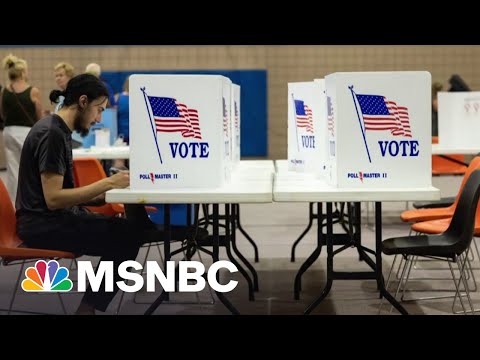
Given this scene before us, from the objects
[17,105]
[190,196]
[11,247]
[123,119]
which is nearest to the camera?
[190,196]

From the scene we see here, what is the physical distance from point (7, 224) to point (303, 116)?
1654mm

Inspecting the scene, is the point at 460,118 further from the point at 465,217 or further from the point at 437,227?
the point at 465,217

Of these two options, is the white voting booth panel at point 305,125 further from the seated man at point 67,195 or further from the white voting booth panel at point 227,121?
the seated man at point 67,195

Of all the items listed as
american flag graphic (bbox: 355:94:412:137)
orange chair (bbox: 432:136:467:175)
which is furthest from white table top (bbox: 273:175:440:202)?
orange chair (bbox: 432:136:467:175)

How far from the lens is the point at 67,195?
3.28 meters

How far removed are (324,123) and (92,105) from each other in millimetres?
1119

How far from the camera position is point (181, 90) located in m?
3.22

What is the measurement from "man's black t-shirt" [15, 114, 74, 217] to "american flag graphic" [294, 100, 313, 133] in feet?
4.31

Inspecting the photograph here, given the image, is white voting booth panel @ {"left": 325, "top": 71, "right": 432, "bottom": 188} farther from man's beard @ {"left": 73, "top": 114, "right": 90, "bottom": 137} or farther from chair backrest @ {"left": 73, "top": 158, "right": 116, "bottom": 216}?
chair backrest @ {"left": 73, "top": 158, "right": 116, "bottom": 216}

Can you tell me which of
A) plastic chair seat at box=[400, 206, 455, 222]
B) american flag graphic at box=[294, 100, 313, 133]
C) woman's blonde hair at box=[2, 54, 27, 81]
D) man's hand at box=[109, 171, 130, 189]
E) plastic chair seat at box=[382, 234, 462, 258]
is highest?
woman's blonde hair at box=[2, 54, 27, 81]

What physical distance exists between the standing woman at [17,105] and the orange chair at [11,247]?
3.54 m

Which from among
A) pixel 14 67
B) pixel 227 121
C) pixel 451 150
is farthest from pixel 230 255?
pixel 14 67

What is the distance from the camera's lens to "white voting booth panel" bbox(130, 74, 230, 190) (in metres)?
3.22

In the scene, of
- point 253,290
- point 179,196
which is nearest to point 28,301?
point 253,290
